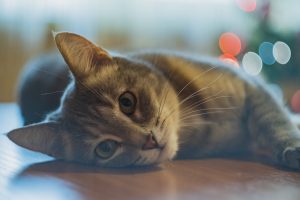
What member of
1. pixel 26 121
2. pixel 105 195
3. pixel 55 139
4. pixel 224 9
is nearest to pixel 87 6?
pixel 224 9

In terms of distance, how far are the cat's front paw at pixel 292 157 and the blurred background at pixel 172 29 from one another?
62.0 inches

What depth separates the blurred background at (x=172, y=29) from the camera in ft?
8.98

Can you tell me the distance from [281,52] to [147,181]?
7.35 feet

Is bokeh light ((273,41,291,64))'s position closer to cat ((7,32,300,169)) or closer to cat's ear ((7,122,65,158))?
cat ((7,32,300,169))

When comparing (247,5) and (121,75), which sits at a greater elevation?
(247,5)

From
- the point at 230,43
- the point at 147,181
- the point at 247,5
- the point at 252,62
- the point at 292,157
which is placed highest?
the point at 247,5

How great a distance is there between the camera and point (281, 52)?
2.97 metres

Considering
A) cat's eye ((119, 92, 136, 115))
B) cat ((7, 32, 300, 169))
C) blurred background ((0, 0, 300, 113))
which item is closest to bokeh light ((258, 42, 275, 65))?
blurred background ((0, 0, 300, 113))

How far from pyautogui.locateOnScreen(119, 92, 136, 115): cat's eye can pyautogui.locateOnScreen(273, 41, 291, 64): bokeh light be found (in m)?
2.08

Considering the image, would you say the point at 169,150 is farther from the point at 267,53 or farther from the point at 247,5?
the point at 247,5

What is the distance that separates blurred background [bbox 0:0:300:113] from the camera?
274 cm

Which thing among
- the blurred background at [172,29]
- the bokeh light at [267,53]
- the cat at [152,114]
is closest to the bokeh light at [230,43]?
the blurred background at [172,29]

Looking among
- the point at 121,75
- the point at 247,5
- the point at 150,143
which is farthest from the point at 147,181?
the point at 247,5

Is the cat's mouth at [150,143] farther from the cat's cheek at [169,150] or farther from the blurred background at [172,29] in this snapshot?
the blurred background at [172,29]
